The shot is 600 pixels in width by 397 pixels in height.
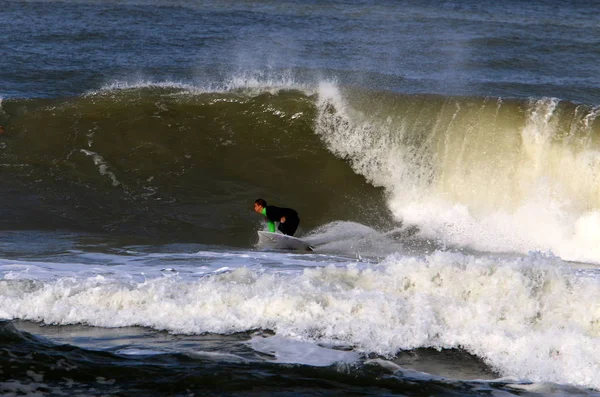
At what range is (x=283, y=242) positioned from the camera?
44.2ft

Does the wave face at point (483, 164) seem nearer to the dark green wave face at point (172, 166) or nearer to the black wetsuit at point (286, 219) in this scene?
the dark green wave face at point (172, 166)

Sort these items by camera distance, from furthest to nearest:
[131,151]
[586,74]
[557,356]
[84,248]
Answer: [586,74] → [131,151] → [84,248] → [557,356]

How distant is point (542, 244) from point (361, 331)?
7.00 m

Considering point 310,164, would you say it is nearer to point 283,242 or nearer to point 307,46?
point 283,242

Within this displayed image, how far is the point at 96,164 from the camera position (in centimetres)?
1739

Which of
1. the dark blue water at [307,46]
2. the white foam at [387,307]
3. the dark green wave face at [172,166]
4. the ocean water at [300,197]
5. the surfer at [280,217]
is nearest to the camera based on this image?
the ocean water at [300,197]

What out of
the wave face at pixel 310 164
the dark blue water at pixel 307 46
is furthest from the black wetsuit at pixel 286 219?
the dark blue water at pixel 307 46

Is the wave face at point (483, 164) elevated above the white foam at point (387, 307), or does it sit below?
above

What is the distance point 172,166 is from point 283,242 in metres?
4.83

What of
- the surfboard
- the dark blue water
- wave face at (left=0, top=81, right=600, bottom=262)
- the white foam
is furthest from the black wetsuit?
the dark blue water

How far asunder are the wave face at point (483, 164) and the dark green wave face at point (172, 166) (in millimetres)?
603

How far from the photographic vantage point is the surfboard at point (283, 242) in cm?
1344

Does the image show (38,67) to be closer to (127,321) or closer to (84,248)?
(84,248)

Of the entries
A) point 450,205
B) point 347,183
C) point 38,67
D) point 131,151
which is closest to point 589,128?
point 450,205
